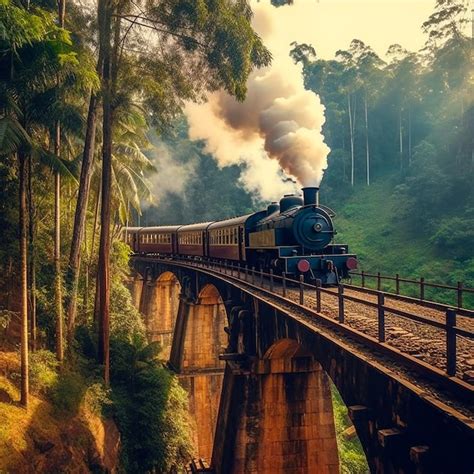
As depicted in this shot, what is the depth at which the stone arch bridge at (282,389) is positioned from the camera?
4.66 m

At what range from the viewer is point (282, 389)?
13.0 meters

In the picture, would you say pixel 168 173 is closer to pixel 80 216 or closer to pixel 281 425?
pixel 80 216

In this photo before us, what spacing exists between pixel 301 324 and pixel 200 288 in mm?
13555

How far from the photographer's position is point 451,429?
164 inches

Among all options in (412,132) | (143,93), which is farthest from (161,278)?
(412,132)

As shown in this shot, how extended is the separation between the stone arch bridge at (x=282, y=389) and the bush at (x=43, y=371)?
493cm

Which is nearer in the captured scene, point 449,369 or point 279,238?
point 449,369

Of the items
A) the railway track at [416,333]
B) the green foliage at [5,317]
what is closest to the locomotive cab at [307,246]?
the railway track at [416,333]

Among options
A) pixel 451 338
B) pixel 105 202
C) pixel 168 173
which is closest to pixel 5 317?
pixel 105 202

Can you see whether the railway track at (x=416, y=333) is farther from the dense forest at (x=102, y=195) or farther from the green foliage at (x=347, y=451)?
the green foliage at (x=347, y=451)

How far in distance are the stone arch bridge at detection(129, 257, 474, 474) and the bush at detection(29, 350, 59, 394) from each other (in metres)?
4.93

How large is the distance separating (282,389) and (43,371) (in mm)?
6735

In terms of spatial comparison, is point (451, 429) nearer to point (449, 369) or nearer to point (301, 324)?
point (449, 369)

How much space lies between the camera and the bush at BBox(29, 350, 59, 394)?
11.4 metres
